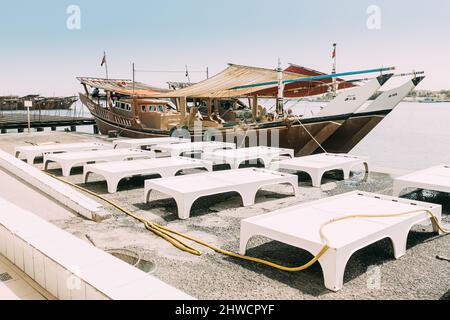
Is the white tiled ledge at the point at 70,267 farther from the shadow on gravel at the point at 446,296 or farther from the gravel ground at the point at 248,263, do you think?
the shadow on gravel at the point at 446,296

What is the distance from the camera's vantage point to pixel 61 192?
22.3ft

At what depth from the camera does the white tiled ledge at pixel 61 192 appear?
610 centimetres

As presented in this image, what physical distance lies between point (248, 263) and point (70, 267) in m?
2.13

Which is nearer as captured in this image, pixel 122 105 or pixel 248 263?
pixel 248 263

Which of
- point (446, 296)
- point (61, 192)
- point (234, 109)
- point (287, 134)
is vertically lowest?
point (446, 296)

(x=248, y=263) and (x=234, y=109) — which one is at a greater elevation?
(x=234, y=109)

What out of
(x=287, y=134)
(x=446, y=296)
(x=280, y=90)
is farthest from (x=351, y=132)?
(x=446, y=296)

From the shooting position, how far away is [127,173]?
811 centimetres

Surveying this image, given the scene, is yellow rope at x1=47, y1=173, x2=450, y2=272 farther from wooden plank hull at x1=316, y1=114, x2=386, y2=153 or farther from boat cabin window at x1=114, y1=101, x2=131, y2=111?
boat cabin window at x1=114, y1=101, x2=131, y2=111

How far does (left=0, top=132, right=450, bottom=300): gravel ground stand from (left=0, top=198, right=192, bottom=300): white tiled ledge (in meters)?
0.87

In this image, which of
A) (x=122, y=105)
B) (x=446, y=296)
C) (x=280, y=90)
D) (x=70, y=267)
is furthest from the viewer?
(x=122, y=105)

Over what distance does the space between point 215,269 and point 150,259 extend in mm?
815

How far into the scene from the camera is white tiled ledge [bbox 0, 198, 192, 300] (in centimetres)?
291

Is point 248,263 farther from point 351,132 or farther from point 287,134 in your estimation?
point 351,132
